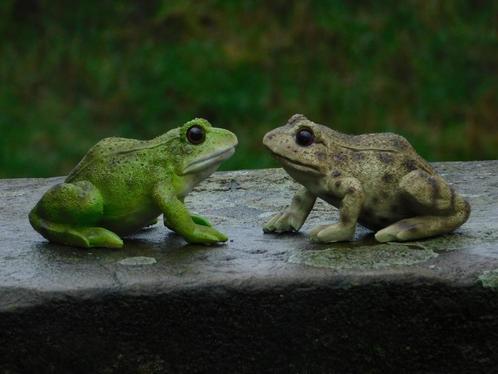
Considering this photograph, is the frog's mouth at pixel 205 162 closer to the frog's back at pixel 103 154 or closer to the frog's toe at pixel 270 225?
the frog's back at pixel 103 154

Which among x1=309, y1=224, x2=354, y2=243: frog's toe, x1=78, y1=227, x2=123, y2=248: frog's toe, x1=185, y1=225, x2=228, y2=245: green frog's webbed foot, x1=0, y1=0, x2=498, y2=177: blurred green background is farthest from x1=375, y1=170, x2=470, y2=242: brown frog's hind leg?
x1=0, y1=0, x2=498, y2=177: blurred green background

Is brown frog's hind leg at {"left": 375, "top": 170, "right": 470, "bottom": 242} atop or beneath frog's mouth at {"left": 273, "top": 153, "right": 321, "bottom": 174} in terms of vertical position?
beneath

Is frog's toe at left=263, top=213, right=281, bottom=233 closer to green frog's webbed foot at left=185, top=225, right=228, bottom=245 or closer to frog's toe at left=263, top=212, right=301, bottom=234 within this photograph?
frog's toe at left=263, top=212, right=301, bottom=234

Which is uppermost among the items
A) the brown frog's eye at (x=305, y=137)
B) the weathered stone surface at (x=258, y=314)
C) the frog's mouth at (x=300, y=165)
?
the brown frog's eye at (x=305, y=137)

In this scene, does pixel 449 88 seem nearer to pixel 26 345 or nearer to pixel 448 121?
pixel 448 121

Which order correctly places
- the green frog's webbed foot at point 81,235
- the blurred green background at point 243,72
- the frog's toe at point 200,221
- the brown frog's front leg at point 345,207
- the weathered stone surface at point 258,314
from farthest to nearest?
the blurred green background at point 243,72 < the frog's toe at point 200,221 < the green frog's webbed foot at point 81,235 < the brown frog's front leg at point 345,207 < the weathered stone surface at point 258,314

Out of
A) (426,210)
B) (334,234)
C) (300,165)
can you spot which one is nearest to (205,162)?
(300,165)

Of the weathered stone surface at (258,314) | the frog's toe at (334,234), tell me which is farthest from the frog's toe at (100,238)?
the frog's toe at (334,234)

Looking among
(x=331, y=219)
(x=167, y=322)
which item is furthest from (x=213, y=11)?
(x=167, y=322)
